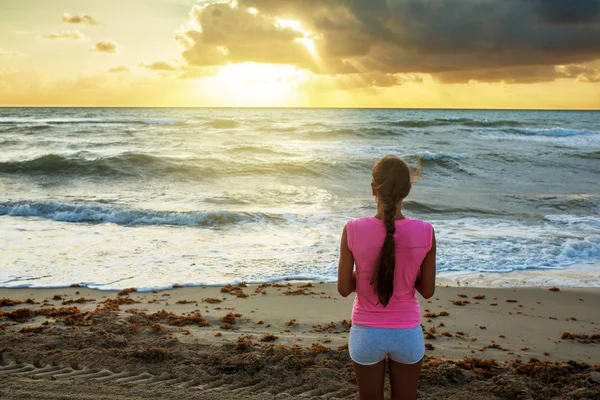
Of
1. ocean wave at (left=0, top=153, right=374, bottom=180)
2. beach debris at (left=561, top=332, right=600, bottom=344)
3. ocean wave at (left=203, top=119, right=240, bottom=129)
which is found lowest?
beach debris at (left=561, top=332, right=600, bottom=344)

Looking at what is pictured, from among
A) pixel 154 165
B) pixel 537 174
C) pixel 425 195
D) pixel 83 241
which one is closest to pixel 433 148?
pixel 537 174

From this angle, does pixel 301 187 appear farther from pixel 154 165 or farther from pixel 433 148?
pixel 433 148

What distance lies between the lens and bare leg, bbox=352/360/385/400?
7.91ft

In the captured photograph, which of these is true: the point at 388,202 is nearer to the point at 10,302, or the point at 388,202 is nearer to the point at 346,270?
the point at 346,270

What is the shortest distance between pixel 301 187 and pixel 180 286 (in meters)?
11.0

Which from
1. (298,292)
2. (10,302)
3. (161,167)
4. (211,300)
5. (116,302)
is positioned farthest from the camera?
(161,167)

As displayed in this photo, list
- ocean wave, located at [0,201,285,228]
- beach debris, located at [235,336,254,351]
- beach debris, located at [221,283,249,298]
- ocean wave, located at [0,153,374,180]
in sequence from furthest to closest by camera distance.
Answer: ocean wave, located at [0,153,374,180]
ocean wave, located at [0,201,285,228]
beach debris, located at [221,283,249,298]
beach debris, located at [235,336,254,351]

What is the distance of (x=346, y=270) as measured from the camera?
2412mm

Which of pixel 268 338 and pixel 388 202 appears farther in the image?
pixel 268 338

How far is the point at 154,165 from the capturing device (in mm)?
21938

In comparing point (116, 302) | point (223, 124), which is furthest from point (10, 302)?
point (223, 124)

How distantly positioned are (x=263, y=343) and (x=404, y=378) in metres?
2.91

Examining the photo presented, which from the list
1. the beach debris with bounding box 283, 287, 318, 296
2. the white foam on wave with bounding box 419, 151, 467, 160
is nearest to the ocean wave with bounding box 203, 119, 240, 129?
the white foam on wave with bounding box 419, 151, 467, 160

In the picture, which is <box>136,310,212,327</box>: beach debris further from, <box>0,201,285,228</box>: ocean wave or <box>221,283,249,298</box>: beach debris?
<box>0,201,285,228</box>: ocean wave
